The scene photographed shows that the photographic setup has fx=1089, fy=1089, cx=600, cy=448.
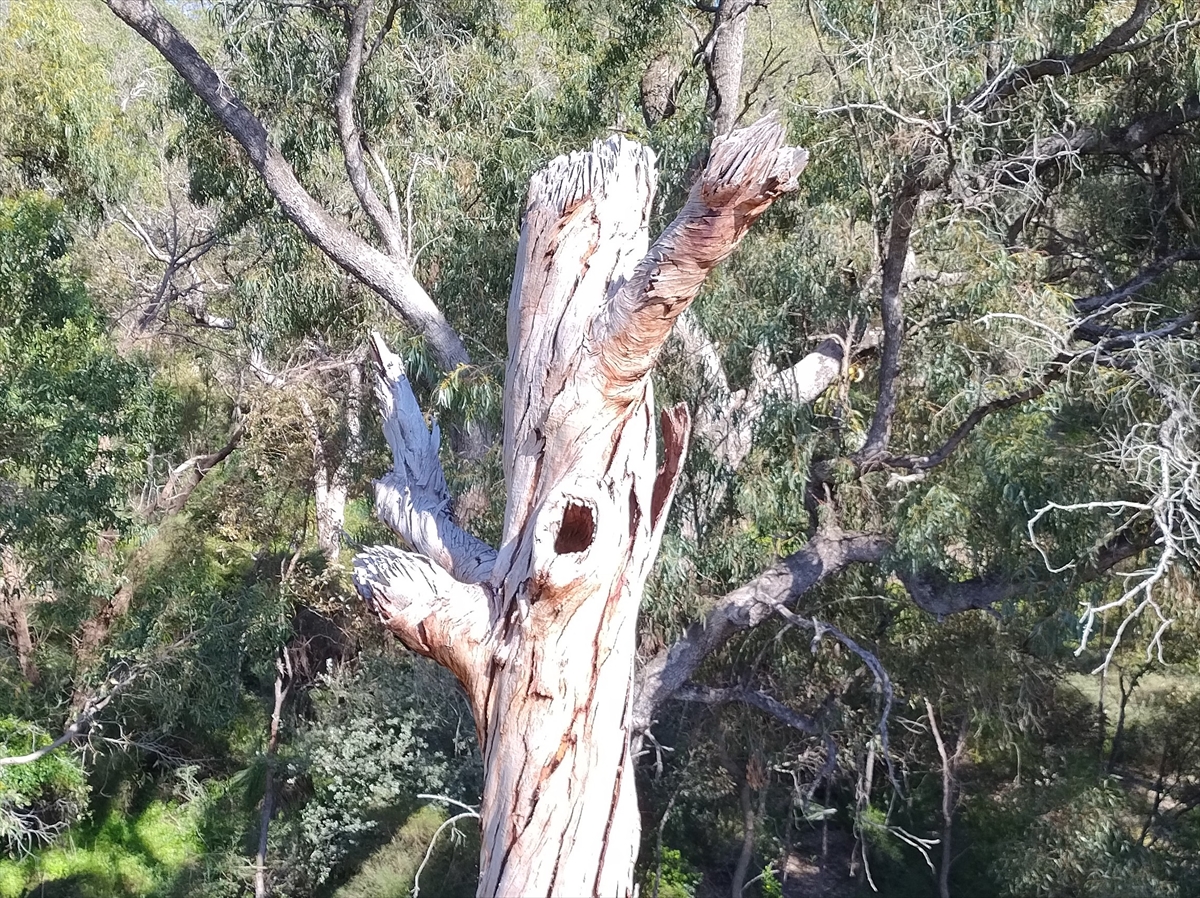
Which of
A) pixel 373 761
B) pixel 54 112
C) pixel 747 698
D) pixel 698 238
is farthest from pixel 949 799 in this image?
pixel 54 112

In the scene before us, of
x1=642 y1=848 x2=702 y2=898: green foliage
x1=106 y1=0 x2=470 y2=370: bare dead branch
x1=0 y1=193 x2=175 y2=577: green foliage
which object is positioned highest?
x1=106 y1=0 x2=470 y2=370: bare dead branch

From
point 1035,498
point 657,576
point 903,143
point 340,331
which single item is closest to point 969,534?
point 1035,498

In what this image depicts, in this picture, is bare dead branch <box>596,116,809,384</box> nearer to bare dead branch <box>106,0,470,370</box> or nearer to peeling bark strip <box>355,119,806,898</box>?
peeling bark strip <box>355,119,806,898</box>

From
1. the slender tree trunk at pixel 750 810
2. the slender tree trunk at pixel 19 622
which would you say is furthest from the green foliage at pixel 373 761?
the slender tree trunk at pixel 19 622

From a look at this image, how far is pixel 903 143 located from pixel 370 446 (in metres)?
4.17

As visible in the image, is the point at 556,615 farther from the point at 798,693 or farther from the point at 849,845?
the point at 849,845

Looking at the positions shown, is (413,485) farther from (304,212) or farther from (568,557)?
(304,212)

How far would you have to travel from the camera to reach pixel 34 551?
23.8ft

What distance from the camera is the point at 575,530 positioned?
2.03m

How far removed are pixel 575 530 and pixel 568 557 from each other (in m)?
0.11

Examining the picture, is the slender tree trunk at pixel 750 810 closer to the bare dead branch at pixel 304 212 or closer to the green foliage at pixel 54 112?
the bare dead branch at pixel 304 212

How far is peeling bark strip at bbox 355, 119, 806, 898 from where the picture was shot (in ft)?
6.52

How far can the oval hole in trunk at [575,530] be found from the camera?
1.97 metres

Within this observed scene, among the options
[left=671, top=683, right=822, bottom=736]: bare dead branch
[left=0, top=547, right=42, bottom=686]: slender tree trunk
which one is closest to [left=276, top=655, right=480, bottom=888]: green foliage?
[left=671, top=683, right=822, bottom=736]: bare dead branch
